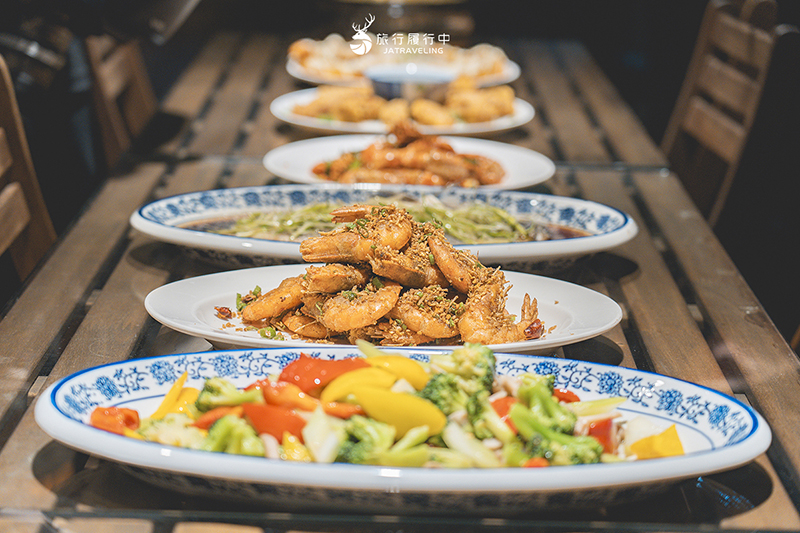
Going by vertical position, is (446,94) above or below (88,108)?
above

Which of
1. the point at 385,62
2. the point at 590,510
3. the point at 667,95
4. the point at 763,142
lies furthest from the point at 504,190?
the point at 667,95

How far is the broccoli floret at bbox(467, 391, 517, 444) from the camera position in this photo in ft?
3.67

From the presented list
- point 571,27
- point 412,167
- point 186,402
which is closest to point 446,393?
point 186,402

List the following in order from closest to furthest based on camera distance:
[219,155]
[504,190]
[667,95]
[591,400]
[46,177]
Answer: [591,400] < [504,190] < [219,155] < [46,177] < [667,95]

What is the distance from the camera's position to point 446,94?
385 cm

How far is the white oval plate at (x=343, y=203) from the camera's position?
1939mm

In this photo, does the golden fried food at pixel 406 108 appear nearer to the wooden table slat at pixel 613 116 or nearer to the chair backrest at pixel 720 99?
the wooden table slat at pixel 613 116

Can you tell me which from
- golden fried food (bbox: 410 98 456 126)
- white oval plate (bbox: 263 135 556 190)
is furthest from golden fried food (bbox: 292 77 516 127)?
white oval plate (bbox: 263 135 556 190)

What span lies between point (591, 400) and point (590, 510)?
238 millimetres

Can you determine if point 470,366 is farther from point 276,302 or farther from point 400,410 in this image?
point 276,302

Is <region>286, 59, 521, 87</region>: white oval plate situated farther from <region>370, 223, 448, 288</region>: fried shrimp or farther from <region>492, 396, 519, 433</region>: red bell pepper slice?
<region>492, 396, 519, 433</region>: red bell pepper slice

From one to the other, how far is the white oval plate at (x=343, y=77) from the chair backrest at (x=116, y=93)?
2.65 ft

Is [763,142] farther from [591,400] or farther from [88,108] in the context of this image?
[88,108]

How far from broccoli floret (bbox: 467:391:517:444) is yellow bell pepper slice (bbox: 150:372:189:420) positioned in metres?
0.51
